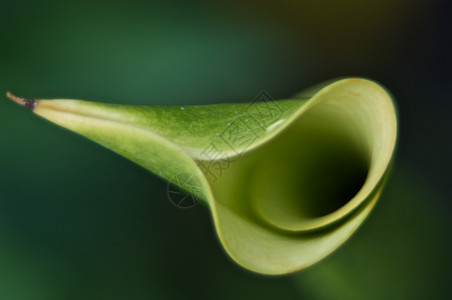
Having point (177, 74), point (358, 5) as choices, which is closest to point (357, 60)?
point (358, 5)

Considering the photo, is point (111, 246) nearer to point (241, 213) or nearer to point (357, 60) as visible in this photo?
point (241, 213)

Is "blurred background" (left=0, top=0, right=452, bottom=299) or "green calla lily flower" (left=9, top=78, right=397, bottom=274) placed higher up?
"blurred background" (left=0, top=0, right=452, bottom=299)

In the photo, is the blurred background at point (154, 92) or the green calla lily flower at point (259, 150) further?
the blurred background at point (154, 92)

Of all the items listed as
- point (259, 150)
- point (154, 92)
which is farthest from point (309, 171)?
point (154, 92)

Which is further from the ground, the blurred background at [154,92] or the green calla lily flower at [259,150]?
the blurred background at [154,92]

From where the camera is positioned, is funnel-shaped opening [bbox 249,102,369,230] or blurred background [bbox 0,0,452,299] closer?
funnel-shaped opening [bbox 249,102,369,230]
